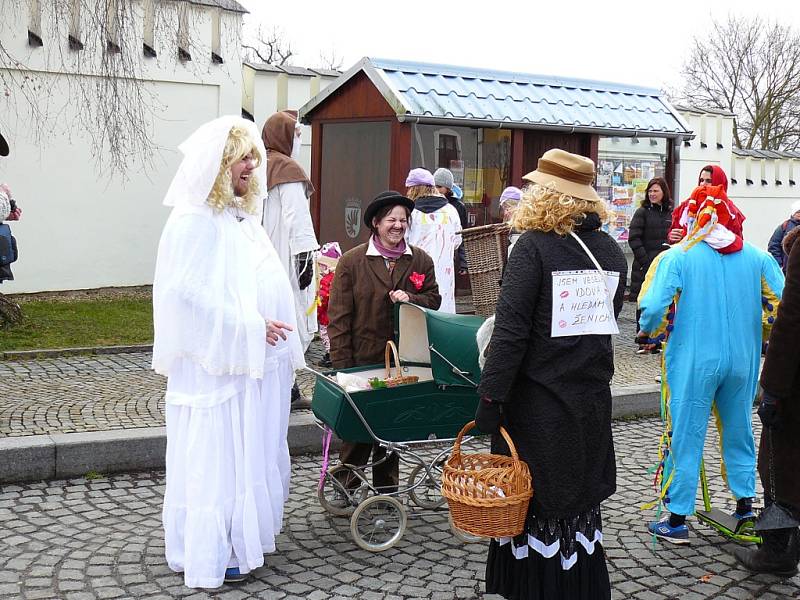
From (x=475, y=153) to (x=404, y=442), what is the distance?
321 inches

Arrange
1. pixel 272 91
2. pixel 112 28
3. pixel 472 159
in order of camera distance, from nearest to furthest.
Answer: pixel 112 28 < pixel 472 159 < pixel 272 91

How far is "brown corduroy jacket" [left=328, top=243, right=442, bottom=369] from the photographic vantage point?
562cm

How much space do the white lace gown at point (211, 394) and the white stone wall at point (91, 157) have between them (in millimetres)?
8854

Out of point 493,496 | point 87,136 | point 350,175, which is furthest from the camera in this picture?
point 87,136

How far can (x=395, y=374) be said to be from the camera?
18.2 ft

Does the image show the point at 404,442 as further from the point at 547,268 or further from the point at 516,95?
the point at 516,95

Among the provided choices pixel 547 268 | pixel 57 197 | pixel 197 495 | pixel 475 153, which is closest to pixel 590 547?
pixel 547 268

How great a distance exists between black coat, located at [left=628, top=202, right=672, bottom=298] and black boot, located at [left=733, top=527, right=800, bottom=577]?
7.34 meters

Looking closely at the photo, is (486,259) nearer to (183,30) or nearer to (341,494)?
(341,494)

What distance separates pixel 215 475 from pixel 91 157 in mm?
10512

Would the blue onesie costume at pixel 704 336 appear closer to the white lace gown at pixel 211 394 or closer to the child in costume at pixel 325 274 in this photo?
the white lace gown at pixel 211 394

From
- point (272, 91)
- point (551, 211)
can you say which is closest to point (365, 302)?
point (551, 211)

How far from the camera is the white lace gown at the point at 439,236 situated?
8695 mm

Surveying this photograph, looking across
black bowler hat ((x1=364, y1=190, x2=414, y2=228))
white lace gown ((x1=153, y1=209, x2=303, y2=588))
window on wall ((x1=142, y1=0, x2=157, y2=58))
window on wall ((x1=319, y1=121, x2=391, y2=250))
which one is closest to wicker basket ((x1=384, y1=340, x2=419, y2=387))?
black bowler hat ((x1=364, y1=190, x2=414, y2=228))
